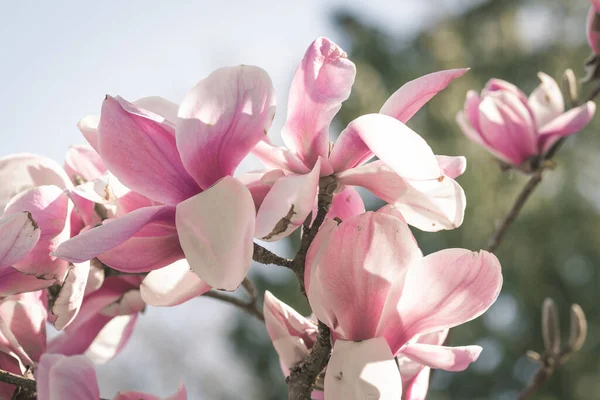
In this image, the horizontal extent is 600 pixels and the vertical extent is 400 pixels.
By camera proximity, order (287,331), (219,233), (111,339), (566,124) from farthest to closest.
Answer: (566,124)
(111,339)
(287,331)
(219,233)

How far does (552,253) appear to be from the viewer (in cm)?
527

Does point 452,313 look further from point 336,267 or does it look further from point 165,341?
point 165,341

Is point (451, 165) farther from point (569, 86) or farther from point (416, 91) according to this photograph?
point (569, 86)

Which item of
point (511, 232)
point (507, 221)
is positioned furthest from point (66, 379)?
point (511, 232)

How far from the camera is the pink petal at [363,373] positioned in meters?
0.32

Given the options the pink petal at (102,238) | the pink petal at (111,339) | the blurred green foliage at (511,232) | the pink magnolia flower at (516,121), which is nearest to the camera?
the pink petal at (102,238)

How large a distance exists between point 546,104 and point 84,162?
0.56 m

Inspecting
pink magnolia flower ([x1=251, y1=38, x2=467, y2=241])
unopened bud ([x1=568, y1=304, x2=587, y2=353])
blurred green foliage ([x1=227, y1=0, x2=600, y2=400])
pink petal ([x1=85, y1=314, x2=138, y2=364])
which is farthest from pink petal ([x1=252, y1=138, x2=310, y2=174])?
blurred green foliage ([x1=227, y1=0, x2=600, y2=400])

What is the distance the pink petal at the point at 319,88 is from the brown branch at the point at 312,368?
0.10m

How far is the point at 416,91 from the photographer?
0.34 metres

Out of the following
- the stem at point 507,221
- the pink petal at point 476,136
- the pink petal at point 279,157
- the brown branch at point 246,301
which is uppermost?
the pink petal at point 279,157

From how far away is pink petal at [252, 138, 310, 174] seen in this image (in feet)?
1.16

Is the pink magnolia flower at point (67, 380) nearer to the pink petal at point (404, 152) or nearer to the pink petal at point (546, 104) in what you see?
the pink petal at point (404, 152)

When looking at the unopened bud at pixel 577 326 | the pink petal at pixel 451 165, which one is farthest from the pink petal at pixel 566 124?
the pink petal at pixel 451 165
